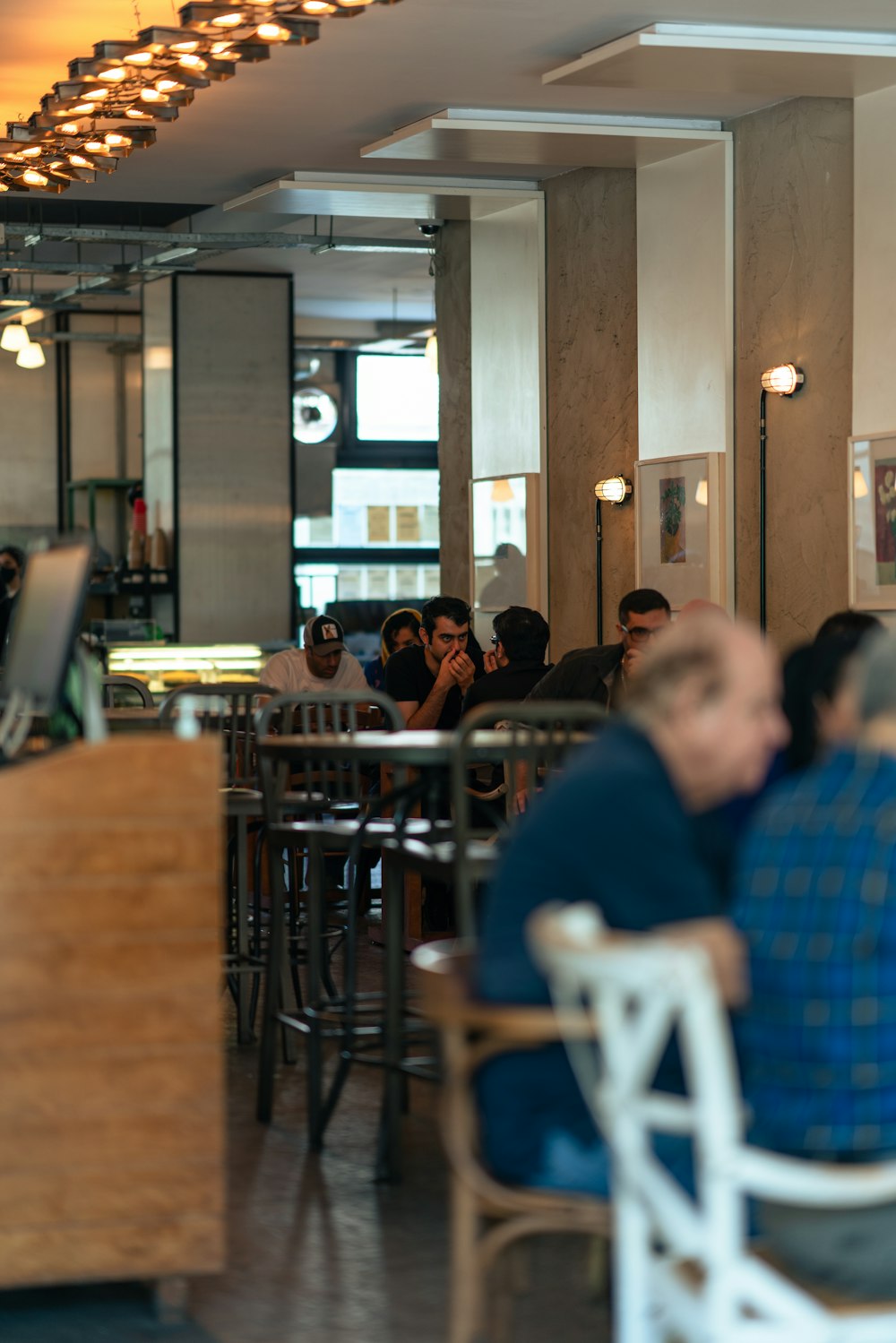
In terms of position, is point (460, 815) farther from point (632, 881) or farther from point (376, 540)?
point (376, 540)

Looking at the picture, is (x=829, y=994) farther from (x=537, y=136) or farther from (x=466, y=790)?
(x=537, y=136)

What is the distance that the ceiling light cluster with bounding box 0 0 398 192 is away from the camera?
5879 millimetres

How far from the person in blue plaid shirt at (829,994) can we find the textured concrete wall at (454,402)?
28.5ft

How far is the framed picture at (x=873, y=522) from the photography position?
7164mm

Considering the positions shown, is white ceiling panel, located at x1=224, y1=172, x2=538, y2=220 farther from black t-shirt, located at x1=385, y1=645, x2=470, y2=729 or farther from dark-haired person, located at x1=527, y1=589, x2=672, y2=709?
dark-haired person, located at x1=527, y1=589, x2=672, y2=709

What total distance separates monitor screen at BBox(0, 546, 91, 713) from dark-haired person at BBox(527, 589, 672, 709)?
259 cm

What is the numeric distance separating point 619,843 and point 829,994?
36 cm

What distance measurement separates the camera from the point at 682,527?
8469mm

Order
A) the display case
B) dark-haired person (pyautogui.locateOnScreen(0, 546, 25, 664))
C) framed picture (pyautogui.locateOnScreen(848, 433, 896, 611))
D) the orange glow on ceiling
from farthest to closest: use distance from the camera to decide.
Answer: dark-haired person (pyautogui.locateOnScreen(0, 546, 25, 664)) < the display case < framed picture (pyautogui.locateOnScreen(848, 433, 896, 611)) < the orange glow on ceiling

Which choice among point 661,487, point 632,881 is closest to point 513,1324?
point 632,881

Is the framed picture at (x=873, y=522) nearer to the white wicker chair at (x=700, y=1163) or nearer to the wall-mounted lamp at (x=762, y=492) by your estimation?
the wall-mounted lamp at (x=762, y=492)

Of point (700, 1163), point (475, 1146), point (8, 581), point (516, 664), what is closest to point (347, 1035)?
point (475, 1146)

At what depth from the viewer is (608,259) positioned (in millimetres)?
9312

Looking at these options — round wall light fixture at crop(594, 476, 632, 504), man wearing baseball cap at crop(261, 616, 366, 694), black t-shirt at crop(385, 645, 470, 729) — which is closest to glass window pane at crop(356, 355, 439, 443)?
round wall light fixture at crop(594, 476, 632, 504)
